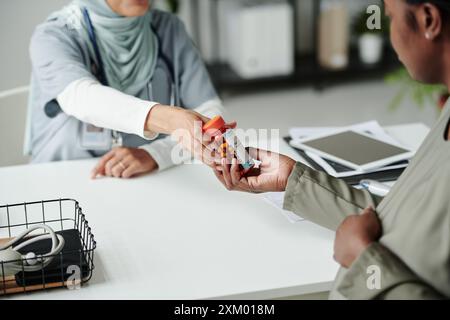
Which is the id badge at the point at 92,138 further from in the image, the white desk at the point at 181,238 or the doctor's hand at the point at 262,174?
the doctor's hand at the point at 262,174

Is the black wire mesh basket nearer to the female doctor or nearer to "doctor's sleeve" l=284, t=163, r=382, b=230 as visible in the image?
the female doctor

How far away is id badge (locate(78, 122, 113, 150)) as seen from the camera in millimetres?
1908

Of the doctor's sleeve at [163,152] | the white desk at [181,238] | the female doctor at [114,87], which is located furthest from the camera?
the doctor's sleeve at [163,152]

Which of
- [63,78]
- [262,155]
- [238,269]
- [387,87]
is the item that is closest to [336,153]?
[262,155]

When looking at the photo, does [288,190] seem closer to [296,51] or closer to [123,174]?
[123,174]

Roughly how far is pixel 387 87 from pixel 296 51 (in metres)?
0.65

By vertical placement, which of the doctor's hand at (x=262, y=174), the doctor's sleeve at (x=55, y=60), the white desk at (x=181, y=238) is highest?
the doctor's sleeve at (x=55, y=60)

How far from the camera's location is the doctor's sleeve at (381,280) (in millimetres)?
1018

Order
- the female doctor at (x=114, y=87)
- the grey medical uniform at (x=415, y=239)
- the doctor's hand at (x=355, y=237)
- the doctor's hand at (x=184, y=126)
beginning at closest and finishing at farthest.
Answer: the grey medical uniform at (x=415, y=239) < the doctor's hand at (x=355, y=237) < the doctor's hand at (x=184, y=126) < the female doctor at (x=114, y=87)

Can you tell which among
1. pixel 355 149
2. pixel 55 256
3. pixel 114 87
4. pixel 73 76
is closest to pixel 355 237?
pixel 55 256

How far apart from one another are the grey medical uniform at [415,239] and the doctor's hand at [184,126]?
0.46 meters

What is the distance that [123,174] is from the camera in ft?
5.58

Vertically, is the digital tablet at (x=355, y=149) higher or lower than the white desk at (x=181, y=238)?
higher

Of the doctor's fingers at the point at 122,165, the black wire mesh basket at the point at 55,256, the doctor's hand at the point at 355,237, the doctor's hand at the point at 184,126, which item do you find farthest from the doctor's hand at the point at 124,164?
the doctor's hand at the point at 355,237
